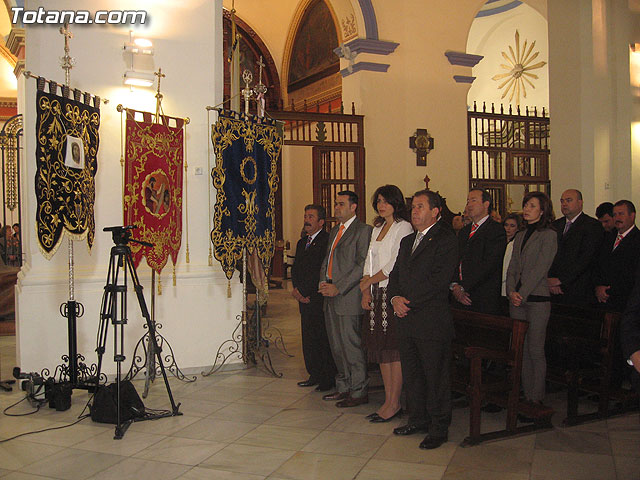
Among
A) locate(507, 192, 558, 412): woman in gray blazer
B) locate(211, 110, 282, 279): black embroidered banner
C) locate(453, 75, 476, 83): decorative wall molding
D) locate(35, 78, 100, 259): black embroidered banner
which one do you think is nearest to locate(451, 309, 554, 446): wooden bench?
locate(507, 192, 558, 412): woman in gray blazer

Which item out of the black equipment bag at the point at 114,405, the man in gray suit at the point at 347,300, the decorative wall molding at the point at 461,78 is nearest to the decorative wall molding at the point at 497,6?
the decorative wall molding at the point at 461,78

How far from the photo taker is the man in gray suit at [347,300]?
4.70 m

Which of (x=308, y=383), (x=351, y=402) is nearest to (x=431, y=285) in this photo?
(x=351, y=402)

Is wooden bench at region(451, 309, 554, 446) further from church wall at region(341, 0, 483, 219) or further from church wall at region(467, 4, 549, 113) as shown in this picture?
church wall at region(467, 4, 549, 113)

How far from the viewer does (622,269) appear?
16.8ft

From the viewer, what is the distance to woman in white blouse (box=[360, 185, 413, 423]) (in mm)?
4309

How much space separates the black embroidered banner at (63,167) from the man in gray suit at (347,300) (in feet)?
6.33

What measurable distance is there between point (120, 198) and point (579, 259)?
3853mm

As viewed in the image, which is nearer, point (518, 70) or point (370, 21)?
point (370, 21)

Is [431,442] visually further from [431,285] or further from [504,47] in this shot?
[504,47]

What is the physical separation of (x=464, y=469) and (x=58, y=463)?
2299 mm

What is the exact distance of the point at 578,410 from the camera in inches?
179

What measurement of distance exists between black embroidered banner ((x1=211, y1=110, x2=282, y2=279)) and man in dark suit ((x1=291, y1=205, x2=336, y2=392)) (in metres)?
0.55

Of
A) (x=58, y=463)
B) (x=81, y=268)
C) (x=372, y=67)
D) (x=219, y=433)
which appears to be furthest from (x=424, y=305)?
(x=372, y=67)
